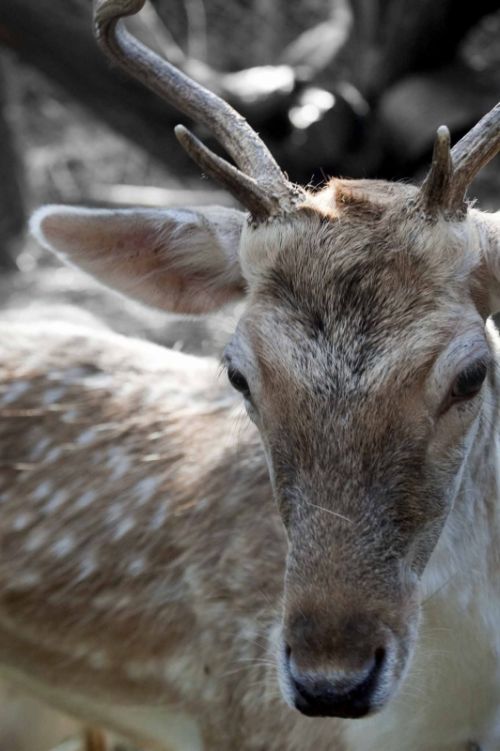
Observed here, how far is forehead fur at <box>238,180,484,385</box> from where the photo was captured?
289cm

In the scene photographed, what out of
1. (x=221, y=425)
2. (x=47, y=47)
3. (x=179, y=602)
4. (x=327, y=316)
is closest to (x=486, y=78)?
(x=47, y=47)

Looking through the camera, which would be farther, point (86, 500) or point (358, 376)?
point (86, 500)

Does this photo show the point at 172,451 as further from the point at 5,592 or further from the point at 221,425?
the point at 5,592

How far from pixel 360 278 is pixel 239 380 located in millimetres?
394

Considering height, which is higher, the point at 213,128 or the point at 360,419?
the point at 213,128

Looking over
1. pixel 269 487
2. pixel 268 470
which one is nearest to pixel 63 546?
pixel 269 487

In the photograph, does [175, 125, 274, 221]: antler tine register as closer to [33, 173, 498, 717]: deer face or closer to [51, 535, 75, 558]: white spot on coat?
[33, 173, 498, 717]: deer face

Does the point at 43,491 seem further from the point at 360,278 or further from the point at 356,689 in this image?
the point at 356,689

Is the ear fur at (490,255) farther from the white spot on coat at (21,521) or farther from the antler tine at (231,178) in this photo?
the white spot on coat at (21,521)

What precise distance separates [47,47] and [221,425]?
13.9ft

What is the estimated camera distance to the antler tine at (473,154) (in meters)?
3.03

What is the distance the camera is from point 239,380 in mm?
3127

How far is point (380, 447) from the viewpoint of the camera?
9.17 feet

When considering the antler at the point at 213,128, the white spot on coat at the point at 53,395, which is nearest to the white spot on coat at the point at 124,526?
the white spot on coat at the point at 53,395
